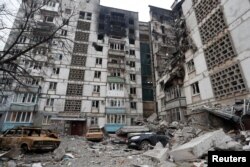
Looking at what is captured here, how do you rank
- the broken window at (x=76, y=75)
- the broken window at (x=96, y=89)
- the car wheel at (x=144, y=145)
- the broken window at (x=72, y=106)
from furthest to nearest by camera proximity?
the broken window at (x=96, y=89) → the broken window at (x=76, y=75) → the broken window at (x=72, y=106) → the car wheel at (x=144, y=145)

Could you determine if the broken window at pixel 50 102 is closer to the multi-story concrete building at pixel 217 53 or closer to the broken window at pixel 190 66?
the multi-story concrete building at pixel 217 53

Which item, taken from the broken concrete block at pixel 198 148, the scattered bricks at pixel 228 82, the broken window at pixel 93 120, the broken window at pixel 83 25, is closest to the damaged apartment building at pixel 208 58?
the scattered bricks at pixel 228 82

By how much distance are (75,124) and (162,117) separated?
14.0 meters

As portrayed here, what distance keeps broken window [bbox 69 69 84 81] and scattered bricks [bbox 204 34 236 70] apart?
64.3ft

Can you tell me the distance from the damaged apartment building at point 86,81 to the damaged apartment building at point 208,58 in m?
7.31

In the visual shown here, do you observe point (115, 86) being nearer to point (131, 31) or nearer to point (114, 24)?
point (131, 31)

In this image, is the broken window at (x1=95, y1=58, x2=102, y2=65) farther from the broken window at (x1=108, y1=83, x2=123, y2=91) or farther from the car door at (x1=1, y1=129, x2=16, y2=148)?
the car door at (x1=1, y1=129, x2=16, y2=148)

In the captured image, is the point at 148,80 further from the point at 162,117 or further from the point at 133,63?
the point at 162,117

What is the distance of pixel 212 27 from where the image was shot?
17359mm

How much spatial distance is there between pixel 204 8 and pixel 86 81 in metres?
20.2

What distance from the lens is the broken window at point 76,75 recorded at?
27.9 m

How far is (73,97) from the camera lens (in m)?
26.6

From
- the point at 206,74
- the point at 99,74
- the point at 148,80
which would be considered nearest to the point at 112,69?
the point at 99,74

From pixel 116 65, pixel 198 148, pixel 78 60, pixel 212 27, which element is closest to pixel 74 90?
pixel 78 60
